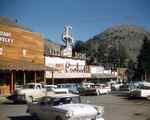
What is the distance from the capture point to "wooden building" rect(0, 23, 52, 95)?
127 ft

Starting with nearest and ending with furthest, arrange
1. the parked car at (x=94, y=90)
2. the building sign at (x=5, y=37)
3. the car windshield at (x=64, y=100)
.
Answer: the car windshield at (x=64, y=100) < the building sign at (x=5, y=37) < the parked car at (x=94, y=90)

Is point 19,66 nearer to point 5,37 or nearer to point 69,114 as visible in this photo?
point 5,37

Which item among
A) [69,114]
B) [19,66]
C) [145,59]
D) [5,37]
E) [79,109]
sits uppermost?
[145,59]

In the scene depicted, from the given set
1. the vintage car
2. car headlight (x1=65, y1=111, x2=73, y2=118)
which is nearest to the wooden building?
the vintage car

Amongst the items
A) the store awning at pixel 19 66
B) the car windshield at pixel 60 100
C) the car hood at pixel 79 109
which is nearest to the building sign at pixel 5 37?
the store awning at pixel 19 66

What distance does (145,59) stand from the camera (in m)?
93.2

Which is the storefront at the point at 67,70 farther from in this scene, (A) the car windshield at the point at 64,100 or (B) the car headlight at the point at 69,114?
(B) the car headlight at the point at 69,114

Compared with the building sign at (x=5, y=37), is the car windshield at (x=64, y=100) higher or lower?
lower

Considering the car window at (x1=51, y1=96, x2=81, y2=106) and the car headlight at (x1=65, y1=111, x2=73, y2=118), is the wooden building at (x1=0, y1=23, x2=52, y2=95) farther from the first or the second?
the car headlight at (x1=65, y1=111, x2=73, y2=118)

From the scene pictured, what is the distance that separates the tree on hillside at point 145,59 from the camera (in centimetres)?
9204

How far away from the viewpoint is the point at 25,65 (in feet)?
132

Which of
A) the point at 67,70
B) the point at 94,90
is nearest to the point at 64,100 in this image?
the point at 94,90

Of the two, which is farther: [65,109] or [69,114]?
[65,109]

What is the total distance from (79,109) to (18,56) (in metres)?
28.6
